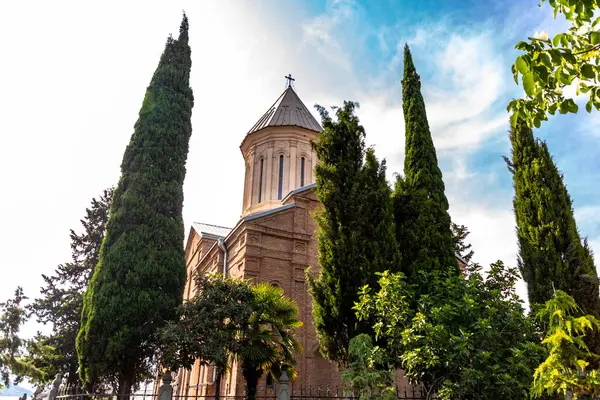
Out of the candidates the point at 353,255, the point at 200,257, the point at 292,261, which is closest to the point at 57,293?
the point at 200,257

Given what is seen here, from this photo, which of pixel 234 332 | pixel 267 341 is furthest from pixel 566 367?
pixel 234 332

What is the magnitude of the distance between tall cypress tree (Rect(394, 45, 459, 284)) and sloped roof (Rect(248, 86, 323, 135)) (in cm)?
979

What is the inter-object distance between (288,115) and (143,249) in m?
12.9

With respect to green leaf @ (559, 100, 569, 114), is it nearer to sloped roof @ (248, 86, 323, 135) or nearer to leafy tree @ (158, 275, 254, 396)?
leafy tree @ (158, 275, 254, 396)

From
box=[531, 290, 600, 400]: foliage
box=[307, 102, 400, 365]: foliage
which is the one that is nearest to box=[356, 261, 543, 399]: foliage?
box=[307, 102, 400, 365]: foliage

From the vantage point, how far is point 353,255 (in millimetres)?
8656

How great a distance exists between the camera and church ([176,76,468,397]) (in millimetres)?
13141

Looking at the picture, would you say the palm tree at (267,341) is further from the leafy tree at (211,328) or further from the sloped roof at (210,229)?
the sloped roof at (210,229)

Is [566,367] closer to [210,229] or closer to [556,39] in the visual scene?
[556,39]

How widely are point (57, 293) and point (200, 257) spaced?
956 centimetres

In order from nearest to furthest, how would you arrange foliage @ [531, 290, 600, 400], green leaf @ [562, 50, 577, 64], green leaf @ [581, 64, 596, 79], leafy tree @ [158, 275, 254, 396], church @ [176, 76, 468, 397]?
green leaf @ [562, 50, 577, 64], green leaf @ [581, 64, 596, 79], foliage @ [531, 290, 600, 400], leafy tree @ [158, 275, 254, 396], church @ [176, 76, 468, 397]

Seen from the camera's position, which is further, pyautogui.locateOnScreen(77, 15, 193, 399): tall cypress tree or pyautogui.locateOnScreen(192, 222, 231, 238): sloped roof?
pyautogui.locateOnScreen(192, 222, 231, 238): sloped roof

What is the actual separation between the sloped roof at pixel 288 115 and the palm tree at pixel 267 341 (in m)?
13.0

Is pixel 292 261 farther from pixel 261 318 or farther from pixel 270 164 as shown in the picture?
pixel 270 164
